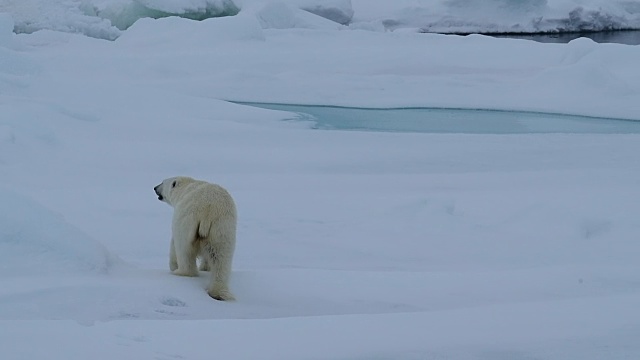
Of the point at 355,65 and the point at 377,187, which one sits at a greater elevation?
the point at 355,65

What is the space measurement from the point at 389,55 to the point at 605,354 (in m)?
11.9

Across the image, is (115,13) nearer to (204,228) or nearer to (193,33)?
(193,33)

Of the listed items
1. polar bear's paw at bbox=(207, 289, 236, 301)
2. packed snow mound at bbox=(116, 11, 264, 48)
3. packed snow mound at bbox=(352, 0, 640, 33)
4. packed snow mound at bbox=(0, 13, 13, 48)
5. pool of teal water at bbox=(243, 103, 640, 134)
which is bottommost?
polar bear's paw at bbox=(207, 289, 236, 301)

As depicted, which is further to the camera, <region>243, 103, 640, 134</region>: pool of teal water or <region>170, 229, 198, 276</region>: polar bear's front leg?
<region>243, 103, 640, 134</region>: pool of teal water

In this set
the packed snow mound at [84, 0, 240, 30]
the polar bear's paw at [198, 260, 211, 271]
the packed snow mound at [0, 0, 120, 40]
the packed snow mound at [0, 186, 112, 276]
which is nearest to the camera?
the packed snow mound at [0, 186, 112, 276]

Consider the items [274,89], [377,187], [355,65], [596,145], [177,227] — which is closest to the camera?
[177,227]

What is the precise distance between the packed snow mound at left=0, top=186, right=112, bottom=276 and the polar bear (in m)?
0.29

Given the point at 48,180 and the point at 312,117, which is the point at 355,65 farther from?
the point at 48,180

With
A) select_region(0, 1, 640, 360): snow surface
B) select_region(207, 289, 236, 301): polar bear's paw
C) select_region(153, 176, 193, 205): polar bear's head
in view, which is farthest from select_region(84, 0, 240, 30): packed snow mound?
select_region(207, 289, 236, 301): polar bear's paw

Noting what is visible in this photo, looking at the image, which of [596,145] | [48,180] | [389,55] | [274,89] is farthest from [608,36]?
[48,180]

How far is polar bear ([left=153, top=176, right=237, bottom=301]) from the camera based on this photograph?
299 centimetres

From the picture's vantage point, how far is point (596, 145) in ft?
25.1

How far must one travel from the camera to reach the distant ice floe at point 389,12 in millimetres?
17609

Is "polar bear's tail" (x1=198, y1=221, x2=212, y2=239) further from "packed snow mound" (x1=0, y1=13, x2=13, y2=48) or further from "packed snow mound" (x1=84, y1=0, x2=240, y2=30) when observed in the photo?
"packed snow mound" (x1=84, y1=0, x2=240, y2=30)
